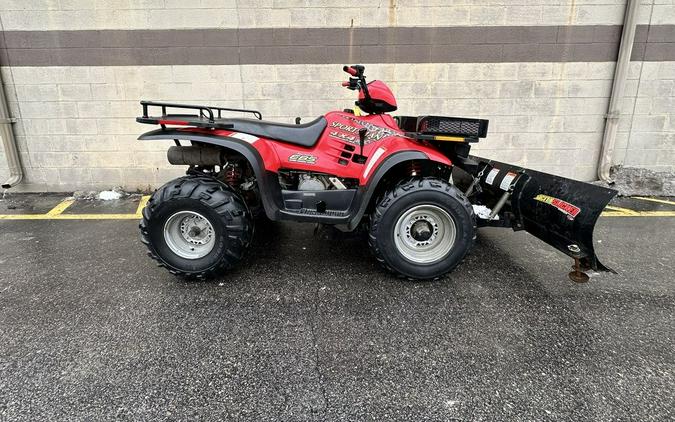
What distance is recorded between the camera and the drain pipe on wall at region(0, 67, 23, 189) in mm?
5840

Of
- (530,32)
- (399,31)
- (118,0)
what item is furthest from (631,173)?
(118,0)

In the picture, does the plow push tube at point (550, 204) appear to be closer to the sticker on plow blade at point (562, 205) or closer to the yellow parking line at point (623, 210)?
the sticker on plow blade at point (562, 205)

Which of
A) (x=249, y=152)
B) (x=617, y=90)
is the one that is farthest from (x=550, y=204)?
(x=617, y=90)

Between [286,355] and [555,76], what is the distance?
5.68m

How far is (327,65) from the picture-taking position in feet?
19.0

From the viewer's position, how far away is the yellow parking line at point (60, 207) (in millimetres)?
5215

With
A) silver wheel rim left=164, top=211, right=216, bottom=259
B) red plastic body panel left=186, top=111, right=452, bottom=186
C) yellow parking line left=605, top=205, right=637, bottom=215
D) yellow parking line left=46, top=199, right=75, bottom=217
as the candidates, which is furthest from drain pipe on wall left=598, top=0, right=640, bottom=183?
yellow parking line left=46, top=199, right=75, bottom=217

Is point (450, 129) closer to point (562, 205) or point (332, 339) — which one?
point (562, 205)

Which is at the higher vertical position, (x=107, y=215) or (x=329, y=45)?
(x=329, y=45)

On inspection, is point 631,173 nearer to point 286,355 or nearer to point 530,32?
point 530,32

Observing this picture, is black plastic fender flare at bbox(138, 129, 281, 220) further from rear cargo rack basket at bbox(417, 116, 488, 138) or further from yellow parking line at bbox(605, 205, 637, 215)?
yellow parking line at bbox(605, 205, 637, 215)

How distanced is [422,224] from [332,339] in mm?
1236

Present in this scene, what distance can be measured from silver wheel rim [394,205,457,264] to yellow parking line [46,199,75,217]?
4.59 meters

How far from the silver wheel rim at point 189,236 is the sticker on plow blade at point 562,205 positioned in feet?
8.63
